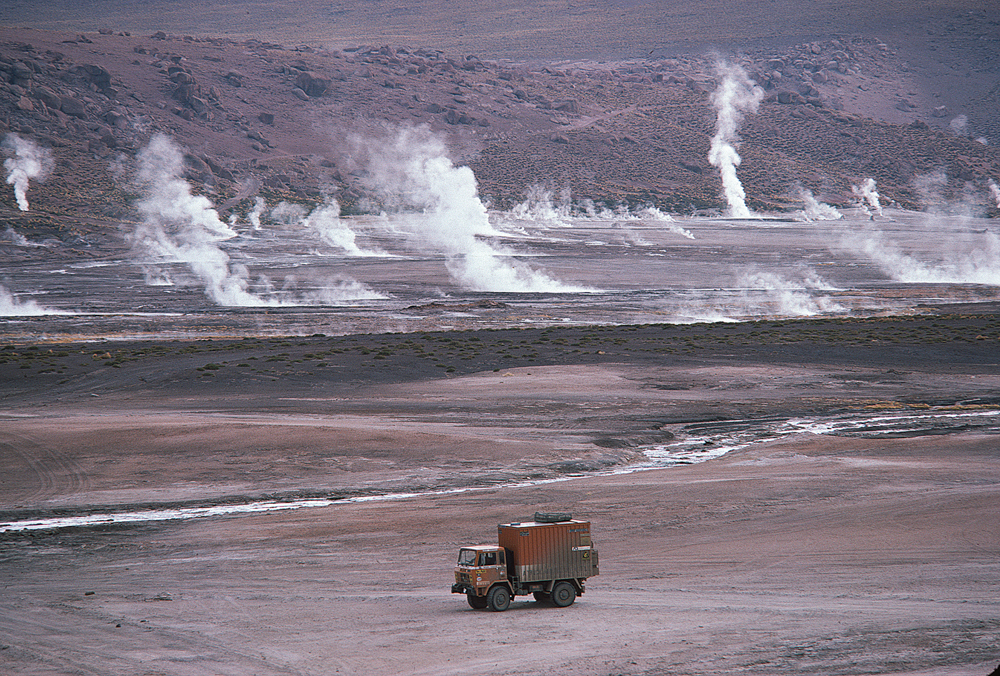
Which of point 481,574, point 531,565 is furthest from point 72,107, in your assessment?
point 531,565

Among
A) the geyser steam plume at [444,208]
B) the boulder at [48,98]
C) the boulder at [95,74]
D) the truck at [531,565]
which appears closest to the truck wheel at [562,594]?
the truck at [531,565]

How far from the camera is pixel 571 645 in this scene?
40.3 ft

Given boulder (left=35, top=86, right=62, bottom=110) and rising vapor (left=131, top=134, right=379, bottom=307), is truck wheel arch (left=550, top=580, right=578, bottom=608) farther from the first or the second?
boulder (left=35, top=86, right=62, bottom=110)

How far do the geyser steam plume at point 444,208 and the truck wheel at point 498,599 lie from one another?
66.5 m

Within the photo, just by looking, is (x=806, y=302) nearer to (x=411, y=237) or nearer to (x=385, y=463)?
(x=385, y=463)

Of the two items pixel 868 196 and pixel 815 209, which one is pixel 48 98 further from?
pixel 868 196

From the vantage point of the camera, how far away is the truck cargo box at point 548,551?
14.1 metres

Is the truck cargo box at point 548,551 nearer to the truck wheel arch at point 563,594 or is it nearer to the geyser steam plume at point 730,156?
the truck wheel arch at point 563,594

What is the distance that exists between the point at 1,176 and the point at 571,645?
Answer: 428ft

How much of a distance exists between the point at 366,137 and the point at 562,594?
561 feet

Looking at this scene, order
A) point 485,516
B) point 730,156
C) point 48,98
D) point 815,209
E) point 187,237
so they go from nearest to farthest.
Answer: point 485,516 → point 187,237 → point 48,98 → point 815,209 → point 730,156

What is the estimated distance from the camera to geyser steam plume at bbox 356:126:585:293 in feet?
287

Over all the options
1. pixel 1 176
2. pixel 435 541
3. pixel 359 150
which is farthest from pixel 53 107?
pixel 435 541

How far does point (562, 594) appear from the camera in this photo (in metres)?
14.4
